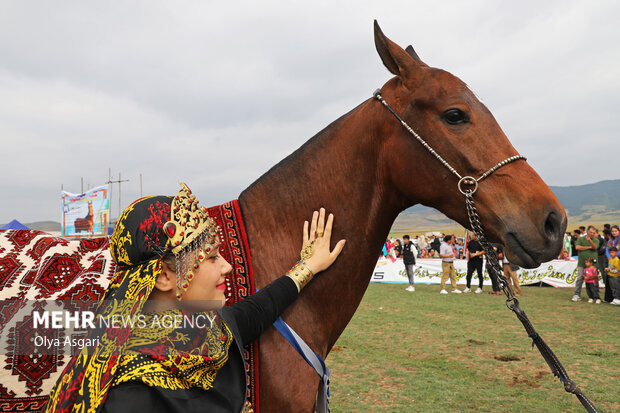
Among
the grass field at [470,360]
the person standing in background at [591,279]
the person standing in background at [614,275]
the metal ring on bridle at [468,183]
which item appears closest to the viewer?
the metal ring on bridle at [468,183]

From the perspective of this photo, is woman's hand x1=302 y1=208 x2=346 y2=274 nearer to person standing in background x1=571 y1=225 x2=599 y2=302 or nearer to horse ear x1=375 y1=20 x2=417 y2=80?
horse ear x1=375 y1=20 x2=417 y2=80

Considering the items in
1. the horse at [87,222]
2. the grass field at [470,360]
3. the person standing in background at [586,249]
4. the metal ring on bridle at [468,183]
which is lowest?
the grass field at [470,360]

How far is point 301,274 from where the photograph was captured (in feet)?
6.34

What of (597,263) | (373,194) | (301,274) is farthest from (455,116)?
(597,263)

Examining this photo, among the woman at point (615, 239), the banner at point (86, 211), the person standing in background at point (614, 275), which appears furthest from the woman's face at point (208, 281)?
the banner at point (86, 211)

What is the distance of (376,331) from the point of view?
Answer: 8.96 meters

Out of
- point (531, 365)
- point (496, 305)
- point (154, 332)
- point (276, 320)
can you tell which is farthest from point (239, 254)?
point (496, 305)

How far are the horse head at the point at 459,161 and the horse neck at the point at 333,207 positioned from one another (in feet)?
0.39

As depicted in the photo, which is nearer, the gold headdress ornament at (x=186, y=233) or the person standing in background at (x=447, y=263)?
the gold headdress ornament at (x=186, y=233)

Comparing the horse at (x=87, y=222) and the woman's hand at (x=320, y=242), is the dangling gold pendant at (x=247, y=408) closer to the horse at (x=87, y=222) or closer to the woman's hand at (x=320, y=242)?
the woman's hand at (x=320, y=242)

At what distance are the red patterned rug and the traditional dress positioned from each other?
0.30 metres

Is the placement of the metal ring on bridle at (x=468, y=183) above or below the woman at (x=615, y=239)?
above

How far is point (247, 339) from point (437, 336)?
7707mm

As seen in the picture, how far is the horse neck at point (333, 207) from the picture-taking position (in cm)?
210
